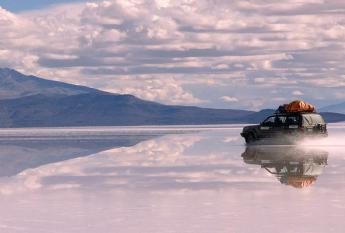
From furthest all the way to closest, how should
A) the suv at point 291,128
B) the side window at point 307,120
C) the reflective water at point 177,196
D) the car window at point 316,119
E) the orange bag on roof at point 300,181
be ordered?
the car window at point 316,119 → the side window at point 307,120 → the suv at point 291,128 → the orange bag on roof at point 300,181 → the reflective water at point 177,196

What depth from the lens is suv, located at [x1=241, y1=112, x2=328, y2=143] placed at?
47.2m

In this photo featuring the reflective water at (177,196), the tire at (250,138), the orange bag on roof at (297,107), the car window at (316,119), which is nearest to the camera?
the reflective water at (177,196)

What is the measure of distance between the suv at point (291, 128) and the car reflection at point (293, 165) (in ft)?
30.5

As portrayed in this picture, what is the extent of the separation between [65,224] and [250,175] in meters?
11.6

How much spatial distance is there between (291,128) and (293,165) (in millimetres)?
18045

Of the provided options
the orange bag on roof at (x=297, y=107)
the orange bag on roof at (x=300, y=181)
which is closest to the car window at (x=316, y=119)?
the orange bag on roof at (x=297, y=107)

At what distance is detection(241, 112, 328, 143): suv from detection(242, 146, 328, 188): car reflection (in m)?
9.29

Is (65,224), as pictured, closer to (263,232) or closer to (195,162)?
(263,232)

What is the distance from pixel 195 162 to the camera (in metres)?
33.3

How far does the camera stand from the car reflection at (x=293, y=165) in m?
23.4

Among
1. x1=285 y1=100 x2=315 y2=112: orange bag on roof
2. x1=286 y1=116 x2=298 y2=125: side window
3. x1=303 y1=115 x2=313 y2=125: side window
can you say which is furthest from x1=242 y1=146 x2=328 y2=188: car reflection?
x1=285 y1=100 x2=315 y2=112: orange bag on roof

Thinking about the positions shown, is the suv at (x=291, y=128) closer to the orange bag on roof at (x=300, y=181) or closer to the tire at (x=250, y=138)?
the tire at (x=250, y=138)

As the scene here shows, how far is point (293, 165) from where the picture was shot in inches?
1166

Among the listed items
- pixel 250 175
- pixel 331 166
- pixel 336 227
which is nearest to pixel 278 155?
pixel 331 166
